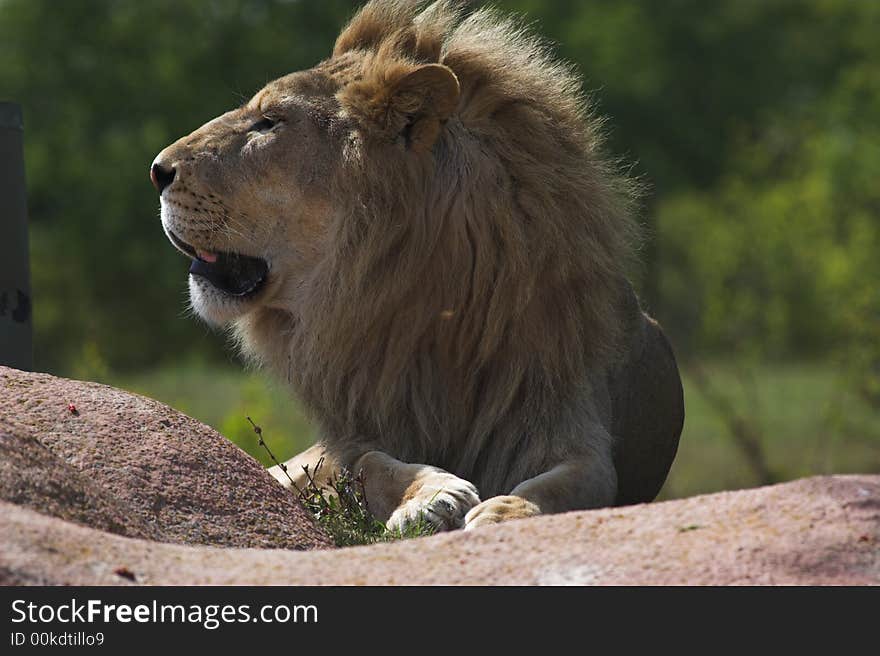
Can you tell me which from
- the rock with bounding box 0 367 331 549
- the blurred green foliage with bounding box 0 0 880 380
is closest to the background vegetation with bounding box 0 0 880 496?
the blurred green foliage with bounding box 0 0 880 380

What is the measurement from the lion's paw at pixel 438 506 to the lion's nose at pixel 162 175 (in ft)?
4.51

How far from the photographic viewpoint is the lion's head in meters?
4.75

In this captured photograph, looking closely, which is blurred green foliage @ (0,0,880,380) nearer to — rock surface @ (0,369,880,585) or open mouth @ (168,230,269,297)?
open mouth @ (168,230,269,297)

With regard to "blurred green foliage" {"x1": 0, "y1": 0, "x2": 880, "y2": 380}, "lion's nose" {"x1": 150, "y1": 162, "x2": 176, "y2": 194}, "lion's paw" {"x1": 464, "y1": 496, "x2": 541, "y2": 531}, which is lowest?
"blurred green foliage" {"x1": 0, "y1": 0, "x2": 880, "y2": 380}

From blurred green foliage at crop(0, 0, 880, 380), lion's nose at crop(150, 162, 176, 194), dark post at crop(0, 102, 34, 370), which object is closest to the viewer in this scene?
lion's nose at crop(150, 162, 176, 194)

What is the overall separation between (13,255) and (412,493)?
1843mm

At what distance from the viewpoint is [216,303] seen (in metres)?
4.96

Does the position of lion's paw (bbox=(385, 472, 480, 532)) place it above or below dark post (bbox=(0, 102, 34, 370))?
above

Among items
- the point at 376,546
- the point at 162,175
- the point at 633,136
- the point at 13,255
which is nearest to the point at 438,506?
the point at 376,546

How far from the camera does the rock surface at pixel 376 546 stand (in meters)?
2.81

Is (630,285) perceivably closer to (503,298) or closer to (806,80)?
(503,298)

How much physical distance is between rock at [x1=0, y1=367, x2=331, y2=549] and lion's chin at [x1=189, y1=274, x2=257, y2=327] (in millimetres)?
771
